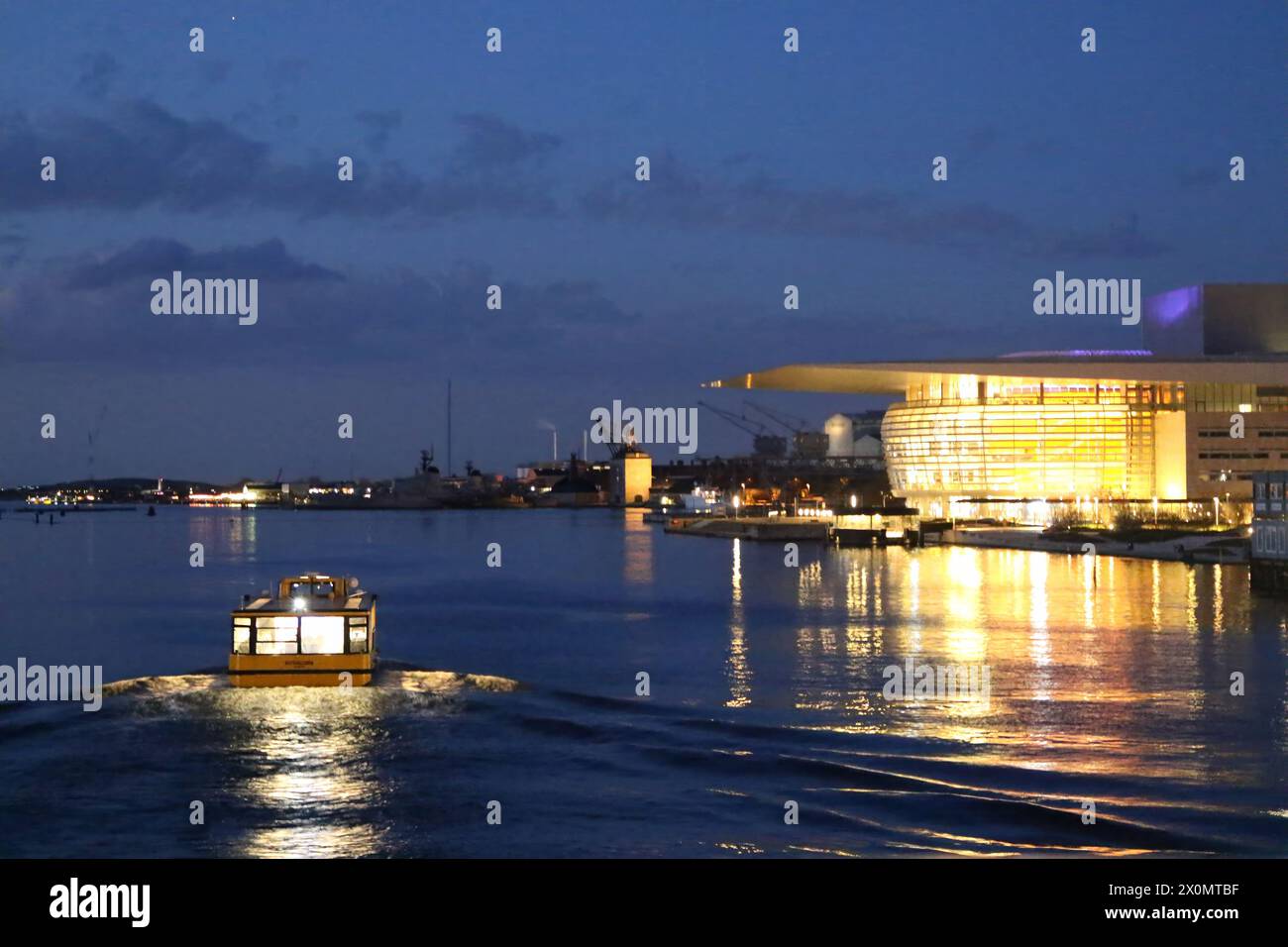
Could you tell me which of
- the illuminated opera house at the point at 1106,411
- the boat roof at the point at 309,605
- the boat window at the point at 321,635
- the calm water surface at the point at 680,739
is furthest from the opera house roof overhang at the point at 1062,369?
the boat window at the point at 321,635

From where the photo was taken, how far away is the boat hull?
18.7 meters

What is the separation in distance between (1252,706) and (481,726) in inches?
382

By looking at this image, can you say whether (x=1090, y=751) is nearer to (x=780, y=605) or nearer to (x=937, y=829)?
(x=937, y=829)

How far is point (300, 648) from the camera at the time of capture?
19031 mm

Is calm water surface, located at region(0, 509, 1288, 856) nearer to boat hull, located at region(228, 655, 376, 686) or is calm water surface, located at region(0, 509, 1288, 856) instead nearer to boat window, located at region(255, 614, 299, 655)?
boat hull, located at region(228, 655, 376, 686)

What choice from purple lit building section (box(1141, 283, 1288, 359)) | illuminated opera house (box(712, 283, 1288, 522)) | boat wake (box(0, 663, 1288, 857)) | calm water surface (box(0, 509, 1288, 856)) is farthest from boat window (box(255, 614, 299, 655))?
purple lit building section (box(1141, 283, 1288, 359))

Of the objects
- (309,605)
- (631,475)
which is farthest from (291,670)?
(631,475)

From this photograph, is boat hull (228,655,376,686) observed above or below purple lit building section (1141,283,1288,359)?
below

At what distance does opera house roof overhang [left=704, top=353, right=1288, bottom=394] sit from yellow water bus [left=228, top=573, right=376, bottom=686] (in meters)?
67.2

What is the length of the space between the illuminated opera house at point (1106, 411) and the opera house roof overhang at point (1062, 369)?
3.0 inches

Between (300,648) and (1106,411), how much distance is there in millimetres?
75263

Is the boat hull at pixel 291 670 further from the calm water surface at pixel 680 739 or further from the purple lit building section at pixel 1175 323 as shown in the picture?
the purple lit building section at pixel 1175 323

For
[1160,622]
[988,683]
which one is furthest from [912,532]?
[988,683]

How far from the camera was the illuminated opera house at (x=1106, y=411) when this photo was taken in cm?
8025
